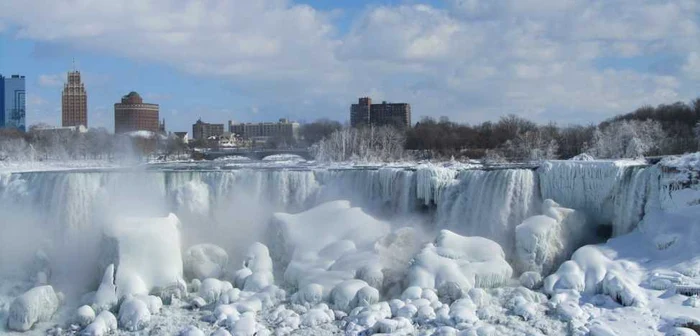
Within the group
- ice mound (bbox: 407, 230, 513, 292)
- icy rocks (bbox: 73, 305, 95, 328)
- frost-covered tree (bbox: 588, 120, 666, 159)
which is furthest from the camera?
frost-covered tree (bbox: 588, 120, 666, 159)

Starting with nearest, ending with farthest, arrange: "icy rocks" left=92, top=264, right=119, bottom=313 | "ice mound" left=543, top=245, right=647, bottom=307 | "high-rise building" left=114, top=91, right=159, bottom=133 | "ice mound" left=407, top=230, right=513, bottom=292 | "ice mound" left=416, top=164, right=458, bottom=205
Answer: "ice mound" left=543, top=245, right=647, bottom=307, "icy rocks" left=92, top=264, right=119, bottom=313, "ice mound" left=407, top=230, right=513, bottom=292, "ice mound" left=416, top=164, right=458, bottom=205, "high-rise building" left=114, top=91, right=159, bottom=133

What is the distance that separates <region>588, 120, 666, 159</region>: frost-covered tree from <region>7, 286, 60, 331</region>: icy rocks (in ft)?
103

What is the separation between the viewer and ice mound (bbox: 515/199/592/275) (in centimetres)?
1947

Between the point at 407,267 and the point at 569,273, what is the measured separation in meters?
4.26

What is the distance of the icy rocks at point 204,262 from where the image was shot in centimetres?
2036

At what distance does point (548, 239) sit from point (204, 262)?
9822mm

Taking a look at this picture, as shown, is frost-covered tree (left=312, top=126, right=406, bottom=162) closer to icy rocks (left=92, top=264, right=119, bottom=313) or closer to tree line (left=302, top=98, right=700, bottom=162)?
tree line (left=302, top=98, right=700, bottom=162)

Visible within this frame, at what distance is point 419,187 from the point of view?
2386cm

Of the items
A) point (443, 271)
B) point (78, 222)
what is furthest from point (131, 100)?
point (443, 271)

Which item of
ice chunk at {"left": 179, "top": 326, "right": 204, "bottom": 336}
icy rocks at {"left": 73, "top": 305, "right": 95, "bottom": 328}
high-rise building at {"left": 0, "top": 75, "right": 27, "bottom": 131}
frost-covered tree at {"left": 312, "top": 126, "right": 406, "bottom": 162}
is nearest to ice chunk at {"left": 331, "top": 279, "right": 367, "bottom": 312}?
ice chunk at {"left": 179, "top": 326, "right": 204, "bottom": 336}

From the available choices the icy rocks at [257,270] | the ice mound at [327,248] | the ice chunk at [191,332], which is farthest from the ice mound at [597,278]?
the ice chunk at [191,332]

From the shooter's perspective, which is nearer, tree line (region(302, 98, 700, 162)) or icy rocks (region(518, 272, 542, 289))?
icy rocks (region(518, 272, 542, 289))

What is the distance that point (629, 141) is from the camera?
40.7 metres

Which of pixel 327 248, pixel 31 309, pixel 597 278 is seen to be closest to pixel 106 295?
pixel 31 309
